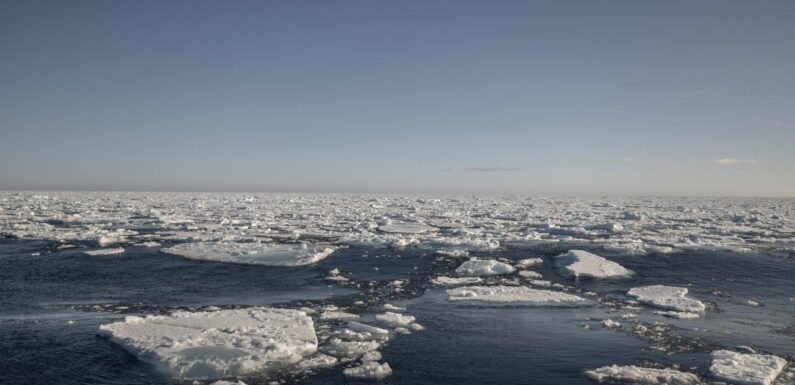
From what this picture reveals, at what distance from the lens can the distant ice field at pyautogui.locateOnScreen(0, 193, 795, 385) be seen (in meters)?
8.74

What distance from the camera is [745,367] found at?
8.76 meters

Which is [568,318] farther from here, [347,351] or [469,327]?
[347,351]

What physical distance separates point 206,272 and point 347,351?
32.5ft

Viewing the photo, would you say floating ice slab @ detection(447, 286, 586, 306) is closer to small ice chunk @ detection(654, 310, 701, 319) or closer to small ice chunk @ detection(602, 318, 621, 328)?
small ice chunk @ detection(602, 318, 621, 328)

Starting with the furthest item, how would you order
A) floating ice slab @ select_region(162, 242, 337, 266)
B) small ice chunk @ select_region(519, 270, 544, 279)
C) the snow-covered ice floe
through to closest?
floating ice slab @ select_region(162, 242, 337, 266), small ice chunk @ select_region(519, 270, 544, 279), the snow-covered ice floe

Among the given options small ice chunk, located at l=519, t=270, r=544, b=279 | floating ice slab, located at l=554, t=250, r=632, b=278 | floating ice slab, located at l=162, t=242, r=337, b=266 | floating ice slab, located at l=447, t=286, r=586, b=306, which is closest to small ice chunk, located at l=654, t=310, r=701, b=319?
floating ice slab, located at l=447, t=286, r=586, b=306

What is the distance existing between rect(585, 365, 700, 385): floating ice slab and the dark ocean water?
36 cm

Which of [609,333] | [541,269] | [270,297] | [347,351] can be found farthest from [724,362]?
[270,297]

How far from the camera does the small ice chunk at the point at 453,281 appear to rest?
16031mm

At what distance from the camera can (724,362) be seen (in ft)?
29.3

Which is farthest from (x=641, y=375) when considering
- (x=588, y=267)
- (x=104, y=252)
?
(x=104, y=252)

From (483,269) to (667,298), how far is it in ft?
19.3

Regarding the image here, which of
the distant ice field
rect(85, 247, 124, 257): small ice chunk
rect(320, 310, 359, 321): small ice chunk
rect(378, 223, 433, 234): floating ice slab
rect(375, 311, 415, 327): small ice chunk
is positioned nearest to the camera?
the distant ice field

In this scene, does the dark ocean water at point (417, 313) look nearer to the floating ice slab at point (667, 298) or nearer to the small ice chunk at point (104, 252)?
the floating ice slab at point (667, 298)
